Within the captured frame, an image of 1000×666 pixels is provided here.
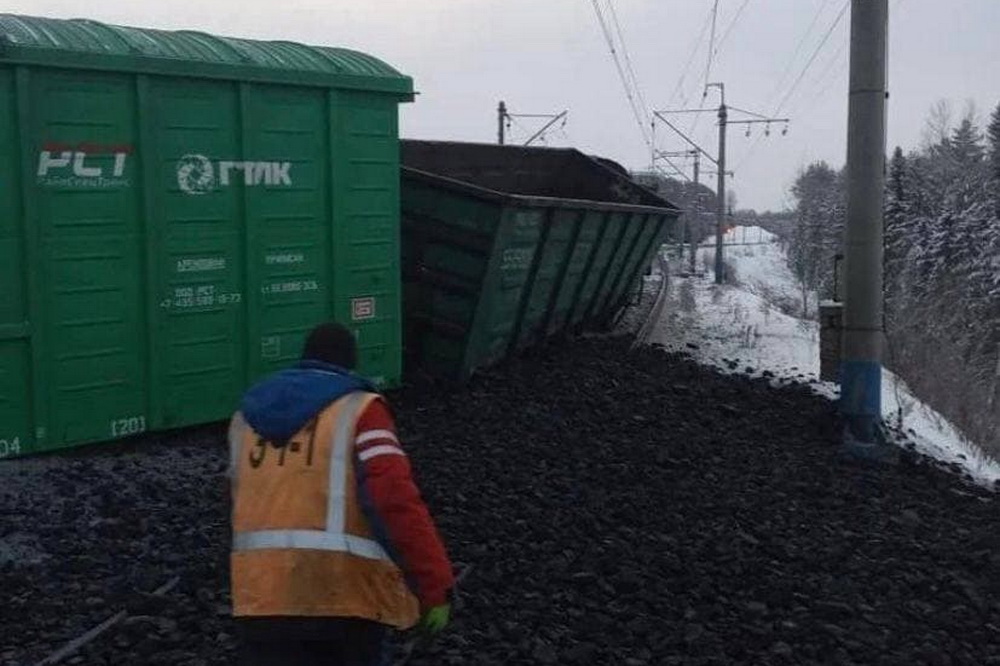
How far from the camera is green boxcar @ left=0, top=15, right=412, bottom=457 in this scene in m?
6.77

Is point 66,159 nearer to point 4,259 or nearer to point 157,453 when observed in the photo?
point 4,259

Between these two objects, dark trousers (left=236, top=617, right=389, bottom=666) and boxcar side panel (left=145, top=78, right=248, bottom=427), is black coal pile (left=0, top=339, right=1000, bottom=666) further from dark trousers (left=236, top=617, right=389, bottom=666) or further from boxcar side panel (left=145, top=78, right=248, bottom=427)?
dark trousers (left=236, top=617, right=389, bottom=666)

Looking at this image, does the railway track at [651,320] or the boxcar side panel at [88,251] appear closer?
the boxcar side panel at [88,251]

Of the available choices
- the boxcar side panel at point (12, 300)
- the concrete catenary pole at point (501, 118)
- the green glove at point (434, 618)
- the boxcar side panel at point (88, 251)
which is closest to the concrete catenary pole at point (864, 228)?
the boxcar side panel at point (88, 251)

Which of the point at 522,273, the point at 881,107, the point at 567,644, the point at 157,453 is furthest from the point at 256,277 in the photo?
the point at 881,107

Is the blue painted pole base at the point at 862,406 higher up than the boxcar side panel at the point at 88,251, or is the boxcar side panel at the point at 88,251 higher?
the boxcar side panel at the point at 88,251

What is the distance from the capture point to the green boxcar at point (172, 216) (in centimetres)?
677

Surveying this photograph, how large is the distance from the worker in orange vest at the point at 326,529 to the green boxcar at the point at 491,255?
679 cm

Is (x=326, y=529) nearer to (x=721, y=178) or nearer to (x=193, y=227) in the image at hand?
(x=193, y=227)

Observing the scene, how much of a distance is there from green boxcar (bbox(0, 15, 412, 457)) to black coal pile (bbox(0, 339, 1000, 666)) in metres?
0.50

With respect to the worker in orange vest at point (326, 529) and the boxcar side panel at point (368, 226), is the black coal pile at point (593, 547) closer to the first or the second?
the boxcar side panel at point (368, 226)

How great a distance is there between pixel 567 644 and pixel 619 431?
466cm

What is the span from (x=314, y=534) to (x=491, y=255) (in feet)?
22.5

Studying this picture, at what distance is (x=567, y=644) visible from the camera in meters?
5.06
